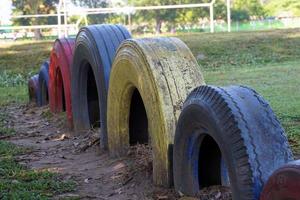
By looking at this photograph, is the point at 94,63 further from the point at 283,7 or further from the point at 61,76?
the point at 283,7

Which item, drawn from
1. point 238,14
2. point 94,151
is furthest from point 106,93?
point 238,14

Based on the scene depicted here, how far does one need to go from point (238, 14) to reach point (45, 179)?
5233 cm

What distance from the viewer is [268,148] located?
11.3 feet

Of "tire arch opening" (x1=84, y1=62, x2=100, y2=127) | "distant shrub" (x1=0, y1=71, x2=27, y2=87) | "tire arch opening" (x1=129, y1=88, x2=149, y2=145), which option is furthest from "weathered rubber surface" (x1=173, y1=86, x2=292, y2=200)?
"distant shrub" (x1=0, y1=71, x2=27, y2=87)

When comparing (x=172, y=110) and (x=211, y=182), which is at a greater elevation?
(x=172, y=110)

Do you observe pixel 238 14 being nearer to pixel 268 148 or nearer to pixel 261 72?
pixel 261 72

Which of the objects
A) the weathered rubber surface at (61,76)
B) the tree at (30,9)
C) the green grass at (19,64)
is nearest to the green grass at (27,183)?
the weathered rubber surface at (61,76)

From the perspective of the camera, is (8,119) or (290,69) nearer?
(8,119)

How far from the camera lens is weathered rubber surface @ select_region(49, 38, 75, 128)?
27.2 feet

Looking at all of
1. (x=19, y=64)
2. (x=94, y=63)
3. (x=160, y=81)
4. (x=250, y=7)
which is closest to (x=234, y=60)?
(x=19, y=64)

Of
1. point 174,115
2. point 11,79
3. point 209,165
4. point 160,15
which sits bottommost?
point 11,79

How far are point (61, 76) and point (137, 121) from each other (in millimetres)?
3465

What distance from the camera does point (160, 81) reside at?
15.8ft

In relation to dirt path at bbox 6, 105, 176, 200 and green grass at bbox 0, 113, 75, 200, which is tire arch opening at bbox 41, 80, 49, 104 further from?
green grass at bbox 0, 113, 75, 200
